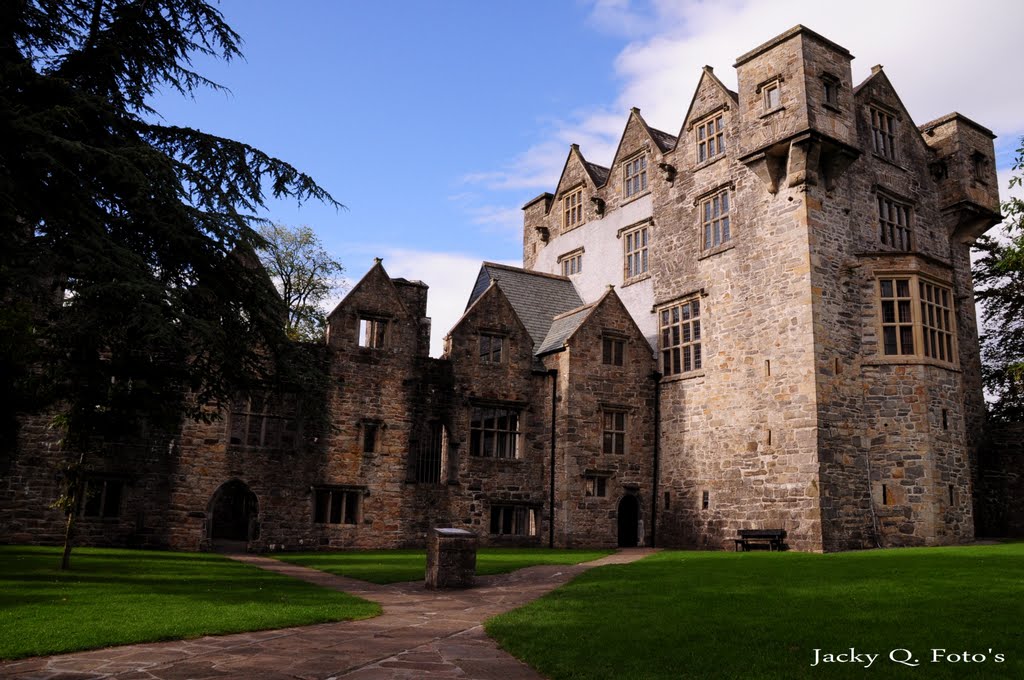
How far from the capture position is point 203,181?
1540cm

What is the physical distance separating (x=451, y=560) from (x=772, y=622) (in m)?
6.82

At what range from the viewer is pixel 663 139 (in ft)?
111

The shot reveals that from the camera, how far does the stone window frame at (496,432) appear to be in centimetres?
2818

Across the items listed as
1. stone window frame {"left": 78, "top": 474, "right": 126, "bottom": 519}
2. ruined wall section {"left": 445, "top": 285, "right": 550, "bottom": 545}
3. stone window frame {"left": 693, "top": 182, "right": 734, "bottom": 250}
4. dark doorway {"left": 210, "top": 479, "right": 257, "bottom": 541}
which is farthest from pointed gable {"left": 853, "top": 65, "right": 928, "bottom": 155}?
dark doorway {"left": 210, "top": 479, "right": 257, "bottom": 541}

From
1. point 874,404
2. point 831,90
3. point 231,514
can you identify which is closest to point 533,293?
point 831,90

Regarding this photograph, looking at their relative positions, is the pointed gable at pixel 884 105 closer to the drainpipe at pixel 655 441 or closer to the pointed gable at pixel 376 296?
the drainpipe at pixel 655 441

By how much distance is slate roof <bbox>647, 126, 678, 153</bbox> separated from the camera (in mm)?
32156

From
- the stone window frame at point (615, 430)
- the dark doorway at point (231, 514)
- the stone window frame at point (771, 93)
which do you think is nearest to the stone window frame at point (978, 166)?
the stone window frame at point (771, 93)

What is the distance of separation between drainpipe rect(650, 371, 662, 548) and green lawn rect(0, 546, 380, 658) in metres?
16.3

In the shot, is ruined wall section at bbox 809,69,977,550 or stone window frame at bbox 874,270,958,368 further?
stone window frame at bbox 874,270,958,368

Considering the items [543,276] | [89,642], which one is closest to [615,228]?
[543,276]

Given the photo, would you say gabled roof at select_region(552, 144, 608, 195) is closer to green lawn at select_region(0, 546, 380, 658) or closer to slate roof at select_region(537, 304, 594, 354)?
slate roof at select_region(537, 304, 594, 354)

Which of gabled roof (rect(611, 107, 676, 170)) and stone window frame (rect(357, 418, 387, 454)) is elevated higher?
gabled roof (rect(611, 107, 676, 170))

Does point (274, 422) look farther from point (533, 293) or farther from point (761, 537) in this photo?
point (761, 537)
